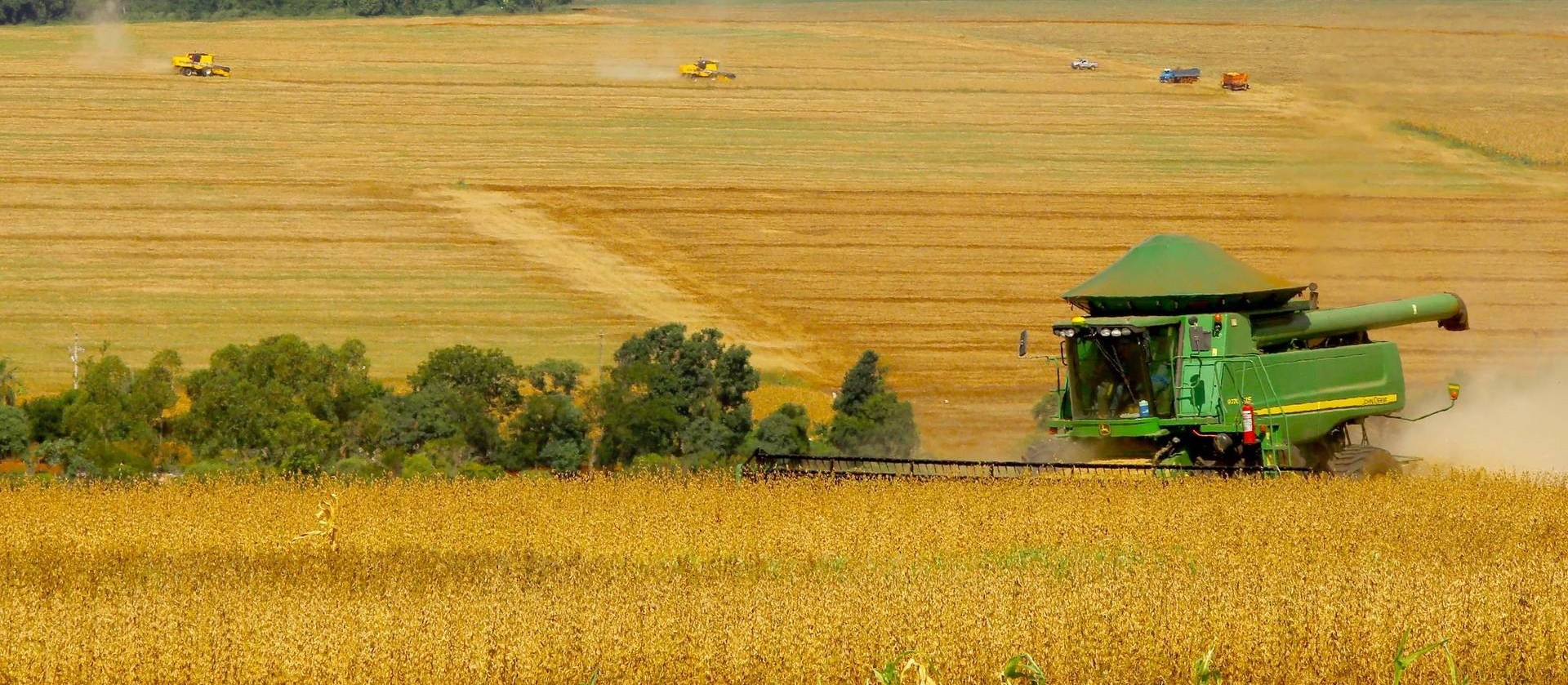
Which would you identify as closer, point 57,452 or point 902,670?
point 902,670

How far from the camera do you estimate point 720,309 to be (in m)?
38.8

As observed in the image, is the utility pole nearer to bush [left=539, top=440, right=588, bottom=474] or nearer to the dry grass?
the dry grass

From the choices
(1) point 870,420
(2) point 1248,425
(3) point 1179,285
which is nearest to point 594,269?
(1) point 870,420

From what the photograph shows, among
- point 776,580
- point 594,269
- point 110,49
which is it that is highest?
point 110,49

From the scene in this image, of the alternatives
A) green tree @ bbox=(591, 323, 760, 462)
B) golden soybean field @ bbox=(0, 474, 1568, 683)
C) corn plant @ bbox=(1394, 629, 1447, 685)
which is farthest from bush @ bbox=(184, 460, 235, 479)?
corn plant @ bbox=(1394, 629, 1447, 685)

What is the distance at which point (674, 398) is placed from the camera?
26422mm

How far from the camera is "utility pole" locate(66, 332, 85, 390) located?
3278cm

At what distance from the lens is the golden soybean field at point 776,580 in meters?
8.66

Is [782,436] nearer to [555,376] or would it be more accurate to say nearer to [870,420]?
[870,420]

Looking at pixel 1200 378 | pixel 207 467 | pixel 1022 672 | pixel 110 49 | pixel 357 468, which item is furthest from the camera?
pixel 110 49

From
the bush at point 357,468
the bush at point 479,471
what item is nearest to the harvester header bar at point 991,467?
the bush at point 479,471

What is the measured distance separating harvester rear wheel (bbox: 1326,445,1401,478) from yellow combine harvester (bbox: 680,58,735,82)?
48.6 meters

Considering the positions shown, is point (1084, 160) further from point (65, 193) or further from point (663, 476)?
point (663, 476)

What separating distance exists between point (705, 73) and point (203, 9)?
23832 millimetres
